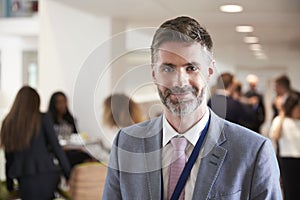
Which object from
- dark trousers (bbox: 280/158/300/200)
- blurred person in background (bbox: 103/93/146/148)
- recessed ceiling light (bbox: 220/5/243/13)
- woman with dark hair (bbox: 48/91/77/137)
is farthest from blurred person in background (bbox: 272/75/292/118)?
blurred person in background (bbox: 103/93/146/148)

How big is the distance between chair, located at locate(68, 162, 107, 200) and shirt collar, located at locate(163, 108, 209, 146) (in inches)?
58.7

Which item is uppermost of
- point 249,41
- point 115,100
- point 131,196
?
point 249,41

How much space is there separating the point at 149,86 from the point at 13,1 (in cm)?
219

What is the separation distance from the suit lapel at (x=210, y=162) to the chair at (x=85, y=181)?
5.11ft

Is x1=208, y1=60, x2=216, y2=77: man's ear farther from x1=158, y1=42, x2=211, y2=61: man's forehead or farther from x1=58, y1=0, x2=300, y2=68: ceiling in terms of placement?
x1=58, y1=0, x2=300, y2=68: ceiling

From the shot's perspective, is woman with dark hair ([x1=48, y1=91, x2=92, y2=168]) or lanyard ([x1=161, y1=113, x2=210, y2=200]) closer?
lanyard ([x1=161, y1=113, x2=210, y2=200])

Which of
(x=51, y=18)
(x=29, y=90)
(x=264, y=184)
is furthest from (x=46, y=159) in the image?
(x=264, y=184)

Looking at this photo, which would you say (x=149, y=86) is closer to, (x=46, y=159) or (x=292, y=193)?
(x=46, y=159)

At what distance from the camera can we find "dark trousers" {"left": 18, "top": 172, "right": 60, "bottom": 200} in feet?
7.49

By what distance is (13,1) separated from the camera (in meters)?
2.99

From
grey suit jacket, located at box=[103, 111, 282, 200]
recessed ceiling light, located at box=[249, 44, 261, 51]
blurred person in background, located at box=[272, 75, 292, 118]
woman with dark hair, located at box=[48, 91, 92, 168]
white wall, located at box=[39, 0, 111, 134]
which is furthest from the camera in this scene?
woman with dark hair, located at box=[48, 91, 92, 168]

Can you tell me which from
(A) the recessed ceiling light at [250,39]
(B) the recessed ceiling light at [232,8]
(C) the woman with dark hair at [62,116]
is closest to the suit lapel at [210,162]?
(B) the recessed ceiling light at [232,8]

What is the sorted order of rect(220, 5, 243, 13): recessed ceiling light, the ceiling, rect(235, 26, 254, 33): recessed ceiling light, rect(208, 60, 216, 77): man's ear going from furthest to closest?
rect(235, 26, 254, 33): recessed ceiling light → rect(220, 5, 243, 13): recessed ceiling light → the ceiling → rect(208, 60, 216, 77): man's ear

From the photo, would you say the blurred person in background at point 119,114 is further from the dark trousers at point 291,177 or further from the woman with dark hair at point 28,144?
the dark trousers at point 291,177
